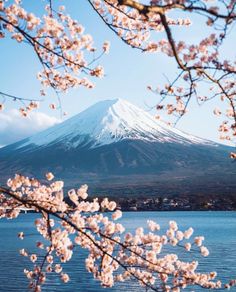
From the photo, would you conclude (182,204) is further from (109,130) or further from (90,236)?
(109,130)

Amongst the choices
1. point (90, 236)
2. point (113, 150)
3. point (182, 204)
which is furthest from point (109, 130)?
point (90, 236)

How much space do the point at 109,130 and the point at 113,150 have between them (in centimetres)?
2068

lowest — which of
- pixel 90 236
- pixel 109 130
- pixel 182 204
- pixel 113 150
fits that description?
pixel 182 204

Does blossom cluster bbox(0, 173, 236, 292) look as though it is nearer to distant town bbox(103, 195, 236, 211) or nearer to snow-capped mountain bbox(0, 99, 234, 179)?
distant town bbox(103, 195, 236, 211)

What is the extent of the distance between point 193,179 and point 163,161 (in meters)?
26.2

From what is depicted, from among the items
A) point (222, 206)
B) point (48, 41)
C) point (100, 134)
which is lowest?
point (222, 206)

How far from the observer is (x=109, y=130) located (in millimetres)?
167250

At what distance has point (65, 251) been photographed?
16.0ft

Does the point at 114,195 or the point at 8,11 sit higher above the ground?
the point at 8,11

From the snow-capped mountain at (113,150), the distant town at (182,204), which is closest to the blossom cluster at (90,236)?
the distant town at (182,204)

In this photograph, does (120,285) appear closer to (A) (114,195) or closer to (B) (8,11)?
(B) (8,11)

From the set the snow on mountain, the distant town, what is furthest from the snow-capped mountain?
the distant town

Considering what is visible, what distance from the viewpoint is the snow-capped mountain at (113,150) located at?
129 m

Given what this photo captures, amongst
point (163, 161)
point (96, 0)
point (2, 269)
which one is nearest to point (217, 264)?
point (2, 269)
